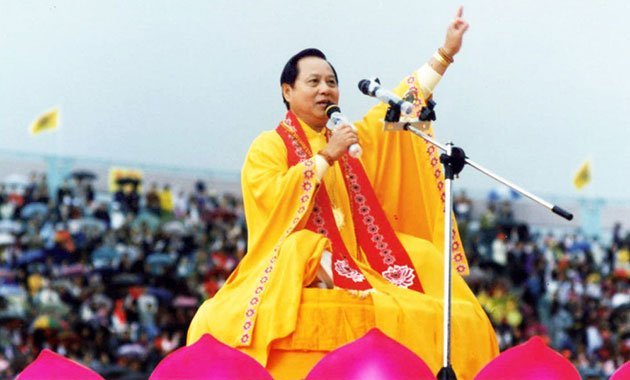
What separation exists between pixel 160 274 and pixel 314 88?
23.4ft

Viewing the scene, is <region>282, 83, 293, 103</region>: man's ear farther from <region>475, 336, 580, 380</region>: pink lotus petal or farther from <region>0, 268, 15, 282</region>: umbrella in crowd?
<region>0, 268, 15, 282</region>: umbrella in crowd

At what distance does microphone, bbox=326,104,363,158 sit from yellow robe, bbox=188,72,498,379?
0.60 ft

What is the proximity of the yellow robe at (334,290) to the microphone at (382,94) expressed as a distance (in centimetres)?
38

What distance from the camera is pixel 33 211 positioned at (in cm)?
1288

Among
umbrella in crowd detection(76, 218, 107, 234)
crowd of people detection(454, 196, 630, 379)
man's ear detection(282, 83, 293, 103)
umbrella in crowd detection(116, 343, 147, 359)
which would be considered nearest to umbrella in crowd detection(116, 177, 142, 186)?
umbrella in crowd detection(76, 218, 107, 234)

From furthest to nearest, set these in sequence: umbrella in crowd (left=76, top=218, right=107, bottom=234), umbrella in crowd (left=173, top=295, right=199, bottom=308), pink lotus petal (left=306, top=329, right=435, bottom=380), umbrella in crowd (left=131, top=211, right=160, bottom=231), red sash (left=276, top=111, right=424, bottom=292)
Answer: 1. umbrella in crowd (left=131, top=211, right=160, bottom=231)
2. umbrella in crowd (left=76, top=218, right=107, bottom=234)
3. umbrella in crowd (left=173, top=295, right=199, bottom=308)
4. red sash (left=276, top=111, right=424, bottom=292)
5. pink lotus petal (left=306, top=329, right=435, bottom=380)

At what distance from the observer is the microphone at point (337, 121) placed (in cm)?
514

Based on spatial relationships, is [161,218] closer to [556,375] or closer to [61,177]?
[61,177]

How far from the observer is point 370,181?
5781 millimetres

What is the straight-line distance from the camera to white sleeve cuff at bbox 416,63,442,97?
571cm

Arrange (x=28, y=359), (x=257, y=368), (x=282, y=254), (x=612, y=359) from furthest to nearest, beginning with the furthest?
(x=612, y=359)
(x=28, y=359)
(x=282, y=254)
(x=257, y=368)

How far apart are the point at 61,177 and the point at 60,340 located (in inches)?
148

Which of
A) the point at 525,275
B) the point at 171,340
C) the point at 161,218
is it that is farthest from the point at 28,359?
the point at 525,275

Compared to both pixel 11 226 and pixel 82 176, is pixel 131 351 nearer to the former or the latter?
pixel 11 226
